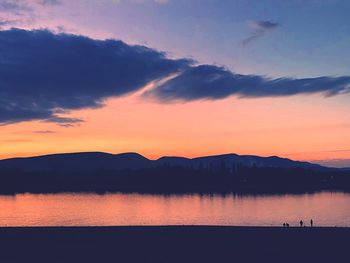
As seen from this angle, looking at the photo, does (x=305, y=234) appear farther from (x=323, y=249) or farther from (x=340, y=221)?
(x=340, y=221)

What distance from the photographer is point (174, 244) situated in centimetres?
2161

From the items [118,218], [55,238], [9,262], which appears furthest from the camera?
[118,218]

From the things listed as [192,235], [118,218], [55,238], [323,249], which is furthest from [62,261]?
[118,218]

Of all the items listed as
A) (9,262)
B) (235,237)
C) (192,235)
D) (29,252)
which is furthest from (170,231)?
(9,262)

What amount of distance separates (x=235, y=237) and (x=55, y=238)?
952cm

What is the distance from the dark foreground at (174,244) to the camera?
1841 cm

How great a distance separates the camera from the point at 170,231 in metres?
25.5

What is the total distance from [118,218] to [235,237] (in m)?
41.9

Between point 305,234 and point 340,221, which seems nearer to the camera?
point 305,234

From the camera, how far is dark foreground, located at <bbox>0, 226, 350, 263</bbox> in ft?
60.4

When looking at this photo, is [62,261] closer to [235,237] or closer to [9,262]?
[9,262]

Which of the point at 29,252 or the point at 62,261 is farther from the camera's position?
the point at 29,252

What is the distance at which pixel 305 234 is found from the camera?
24.4m

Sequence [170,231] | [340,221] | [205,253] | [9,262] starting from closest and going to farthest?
[9,262] → [205,253] → [170,231] → [340,221]
